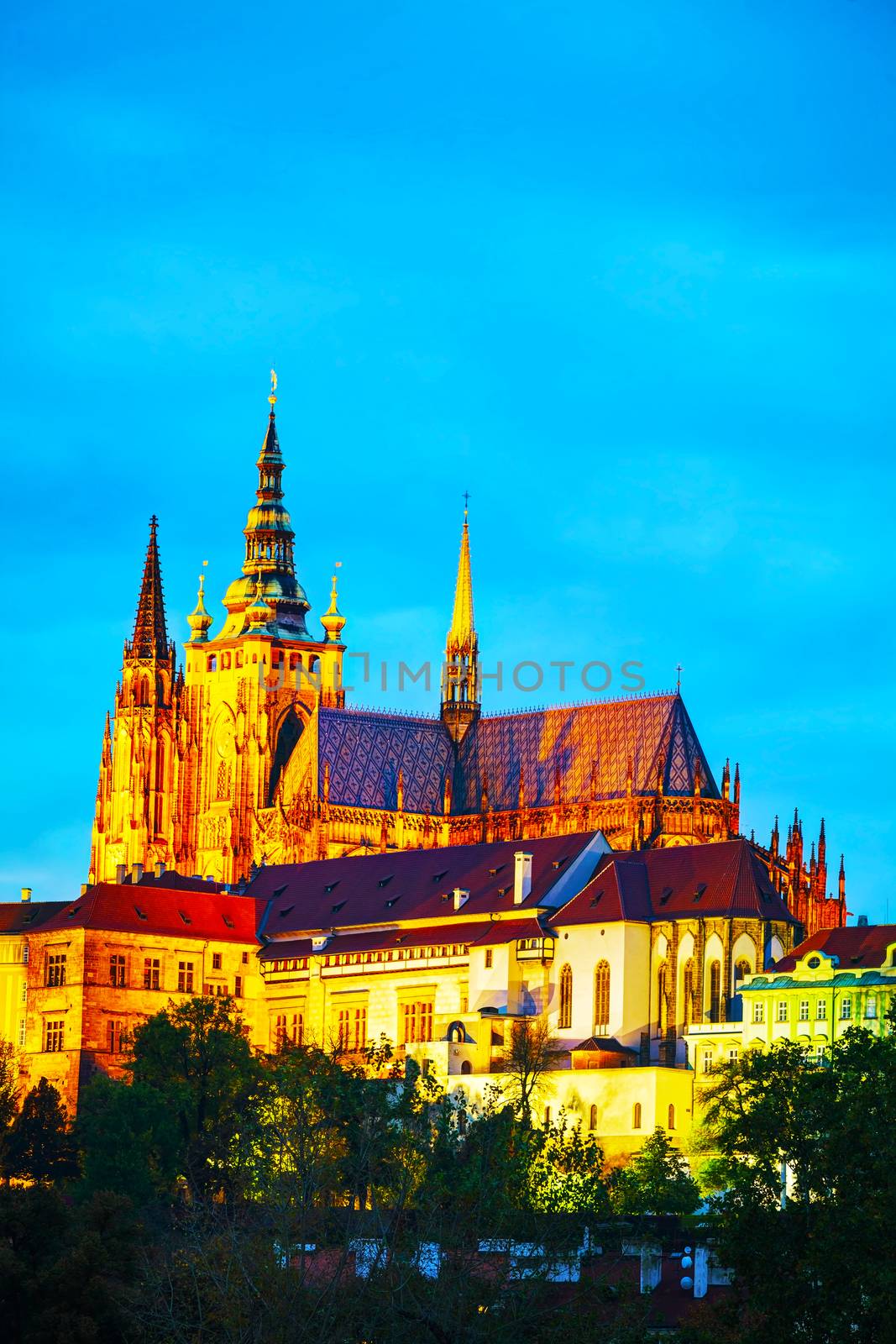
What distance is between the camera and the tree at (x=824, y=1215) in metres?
70.6

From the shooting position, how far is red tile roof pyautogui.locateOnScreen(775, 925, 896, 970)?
416 feet

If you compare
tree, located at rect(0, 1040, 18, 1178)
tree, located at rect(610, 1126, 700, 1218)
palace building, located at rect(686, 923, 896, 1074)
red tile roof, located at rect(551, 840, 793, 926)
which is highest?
red tile roof, located at rect(551, 840, 793, 926)

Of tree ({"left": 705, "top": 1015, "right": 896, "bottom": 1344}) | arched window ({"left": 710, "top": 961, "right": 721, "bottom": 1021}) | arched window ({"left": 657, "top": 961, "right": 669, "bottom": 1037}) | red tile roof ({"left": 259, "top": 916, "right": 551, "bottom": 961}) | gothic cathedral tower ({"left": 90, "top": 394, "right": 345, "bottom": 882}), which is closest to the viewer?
tree ({"left": 705, "top": 1015, "right": 896, "bottom": 1344})

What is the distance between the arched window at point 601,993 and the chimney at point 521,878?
7.38 m

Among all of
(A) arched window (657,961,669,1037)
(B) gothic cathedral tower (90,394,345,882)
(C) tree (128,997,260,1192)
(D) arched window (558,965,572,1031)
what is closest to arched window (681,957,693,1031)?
(A) arched window (657,961,669,1037)

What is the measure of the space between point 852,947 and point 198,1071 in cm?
2500

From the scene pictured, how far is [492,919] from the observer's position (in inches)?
5659

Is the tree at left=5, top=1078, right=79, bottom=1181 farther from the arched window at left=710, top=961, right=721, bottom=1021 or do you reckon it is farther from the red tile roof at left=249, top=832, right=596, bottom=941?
the arched window at left=710, top=961, right=721, bottom=1021

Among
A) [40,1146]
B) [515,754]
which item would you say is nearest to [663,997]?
[40,1146]

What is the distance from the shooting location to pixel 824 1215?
73188mm

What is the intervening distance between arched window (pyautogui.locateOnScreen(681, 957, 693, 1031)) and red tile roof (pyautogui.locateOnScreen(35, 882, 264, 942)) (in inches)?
999

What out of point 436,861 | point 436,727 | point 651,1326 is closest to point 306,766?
point 436,727

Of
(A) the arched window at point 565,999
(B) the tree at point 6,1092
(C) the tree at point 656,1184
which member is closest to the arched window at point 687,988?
(A) the arched window at point 565,999

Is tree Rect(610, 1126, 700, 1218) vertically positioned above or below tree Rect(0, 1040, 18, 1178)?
below
